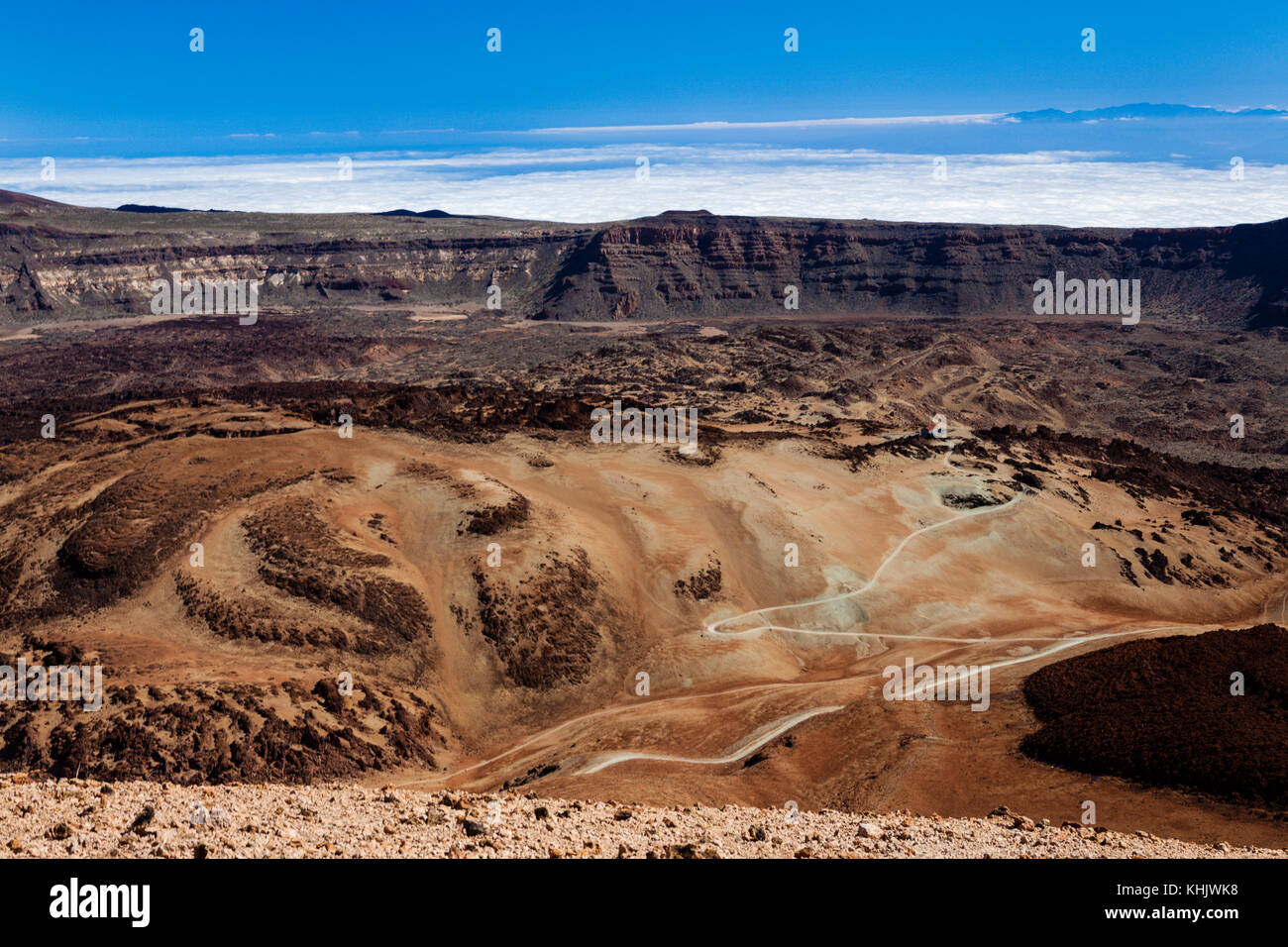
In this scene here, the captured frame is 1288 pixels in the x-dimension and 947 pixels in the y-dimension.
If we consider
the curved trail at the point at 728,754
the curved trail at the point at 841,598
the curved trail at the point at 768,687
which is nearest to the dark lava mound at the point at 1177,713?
the curved trail at the point at 768,687

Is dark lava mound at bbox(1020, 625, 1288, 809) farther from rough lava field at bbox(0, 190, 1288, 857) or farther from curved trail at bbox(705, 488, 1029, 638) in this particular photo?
curved trail at bbox(705, 488, 1029, 638)

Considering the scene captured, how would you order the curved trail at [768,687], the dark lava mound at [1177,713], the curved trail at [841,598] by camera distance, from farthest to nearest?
the curved trail at [841,598] < the curved trail at [768,687] < the dark lava mound at [1177,713]

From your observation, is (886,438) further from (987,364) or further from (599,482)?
(987,364)

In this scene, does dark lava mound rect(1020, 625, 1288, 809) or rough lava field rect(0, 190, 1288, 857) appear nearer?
dark lava mound rect(1020, 625, 1288, 809)

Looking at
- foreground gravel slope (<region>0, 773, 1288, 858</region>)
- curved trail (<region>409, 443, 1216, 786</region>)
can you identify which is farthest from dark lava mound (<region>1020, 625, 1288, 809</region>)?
foreground gravel slope (<region>0, 773, 1288, 858</region>)

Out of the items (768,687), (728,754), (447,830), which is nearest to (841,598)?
(768,687)

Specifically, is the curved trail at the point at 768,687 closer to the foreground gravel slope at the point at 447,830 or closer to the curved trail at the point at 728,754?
the curved trail at the point at 728,754

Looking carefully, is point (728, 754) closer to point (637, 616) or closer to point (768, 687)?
point (768, 687)
